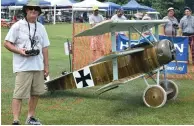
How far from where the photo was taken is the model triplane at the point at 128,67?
7281 millimetres

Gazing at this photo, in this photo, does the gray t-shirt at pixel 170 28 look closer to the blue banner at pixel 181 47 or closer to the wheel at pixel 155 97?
the blue banner at pixel 181 47

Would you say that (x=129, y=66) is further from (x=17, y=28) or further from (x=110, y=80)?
(x=17, y=28)

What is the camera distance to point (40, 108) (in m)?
7.14

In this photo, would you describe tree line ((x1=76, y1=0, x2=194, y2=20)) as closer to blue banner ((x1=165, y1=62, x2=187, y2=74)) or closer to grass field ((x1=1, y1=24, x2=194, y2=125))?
blue banner ((x1=165, y1=62, x2=187, y2=74))

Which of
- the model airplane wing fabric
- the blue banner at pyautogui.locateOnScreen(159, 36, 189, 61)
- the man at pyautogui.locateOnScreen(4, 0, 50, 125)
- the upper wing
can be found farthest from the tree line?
the man at pyautogui.locateOnScreen(4, 0, 50, 125)

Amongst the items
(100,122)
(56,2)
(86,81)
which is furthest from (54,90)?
(56,2)

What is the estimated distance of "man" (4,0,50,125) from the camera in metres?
5.55

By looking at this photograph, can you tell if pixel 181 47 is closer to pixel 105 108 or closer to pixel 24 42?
pixel 105 108

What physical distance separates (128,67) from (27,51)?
8.61 ft

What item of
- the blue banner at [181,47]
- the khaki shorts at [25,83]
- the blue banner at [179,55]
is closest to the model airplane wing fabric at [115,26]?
the khaki shorts at [25,83]

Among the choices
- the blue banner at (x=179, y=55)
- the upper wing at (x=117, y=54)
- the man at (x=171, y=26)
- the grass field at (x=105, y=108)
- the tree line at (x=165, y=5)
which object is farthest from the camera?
the tree line at (x=165, y=5)

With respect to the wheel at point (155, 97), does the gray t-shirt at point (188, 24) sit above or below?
above

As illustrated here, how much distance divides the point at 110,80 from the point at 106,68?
0.25m

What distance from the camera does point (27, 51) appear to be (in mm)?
5531
